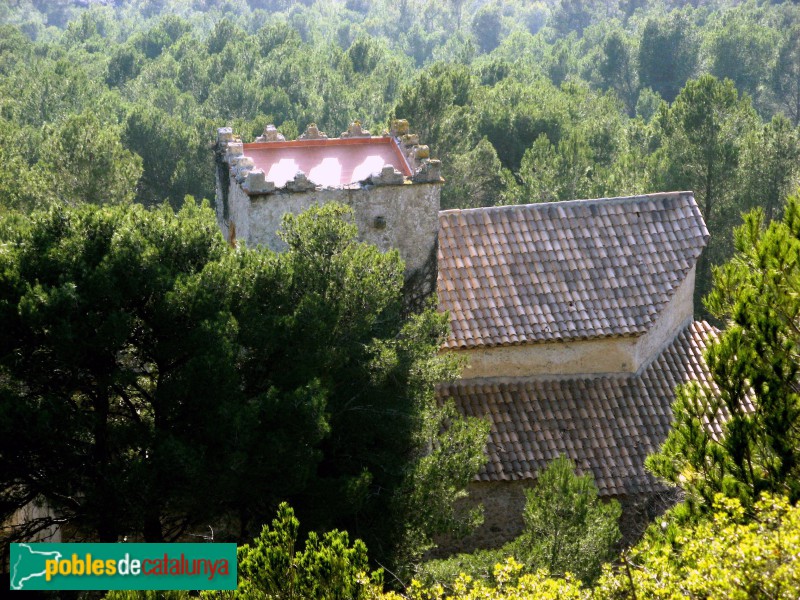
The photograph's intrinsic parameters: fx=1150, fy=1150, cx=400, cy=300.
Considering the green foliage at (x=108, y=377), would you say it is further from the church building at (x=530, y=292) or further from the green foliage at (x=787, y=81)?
the green foliage at (x=787, y=81)

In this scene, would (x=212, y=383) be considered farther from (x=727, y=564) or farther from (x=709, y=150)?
(x=709, y=150)

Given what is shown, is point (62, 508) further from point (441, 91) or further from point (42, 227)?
point (441, 91)

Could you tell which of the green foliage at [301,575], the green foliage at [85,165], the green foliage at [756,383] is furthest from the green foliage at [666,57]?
the green foliage at [301,575]

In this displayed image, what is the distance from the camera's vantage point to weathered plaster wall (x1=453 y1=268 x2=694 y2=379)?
19.4 meters

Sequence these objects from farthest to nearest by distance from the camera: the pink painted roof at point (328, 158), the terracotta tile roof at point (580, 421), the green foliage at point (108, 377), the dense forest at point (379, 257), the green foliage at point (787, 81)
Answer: the green foliage at point (787, 81) < the pink painted roof at point (328, 158) < the terracotta tile roof at point (580, 421) < the green foliage at point (108, 377) < the dense forest at point (379, 257)

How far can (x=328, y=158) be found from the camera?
20.5 m

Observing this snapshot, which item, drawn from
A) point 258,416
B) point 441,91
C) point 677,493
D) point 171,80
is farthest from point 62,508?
point 171,80

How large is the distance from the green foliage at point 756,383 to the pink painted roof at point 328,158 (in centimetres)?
811

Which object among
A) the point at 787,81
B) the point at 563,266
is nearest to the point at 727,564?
the point at 563,266

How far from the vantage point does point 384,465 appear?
52.3 feet

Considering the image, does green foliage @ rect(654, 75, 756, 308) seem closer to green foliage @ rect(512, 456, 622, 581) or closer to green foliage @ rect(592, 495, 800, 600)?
green foliage @ rect(512, 456, 622, 581)

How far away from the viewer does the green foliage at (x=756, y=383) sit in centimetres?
1184

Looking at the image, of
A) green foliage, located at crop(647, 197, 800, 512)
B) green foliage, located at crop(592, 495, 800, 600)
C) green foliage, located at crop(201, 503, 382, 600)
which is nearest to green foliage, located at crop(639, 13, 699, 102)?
green foliage, located at crop(647, 197, 800, 512)

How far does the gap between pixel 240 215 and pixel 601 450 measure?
7.08m
